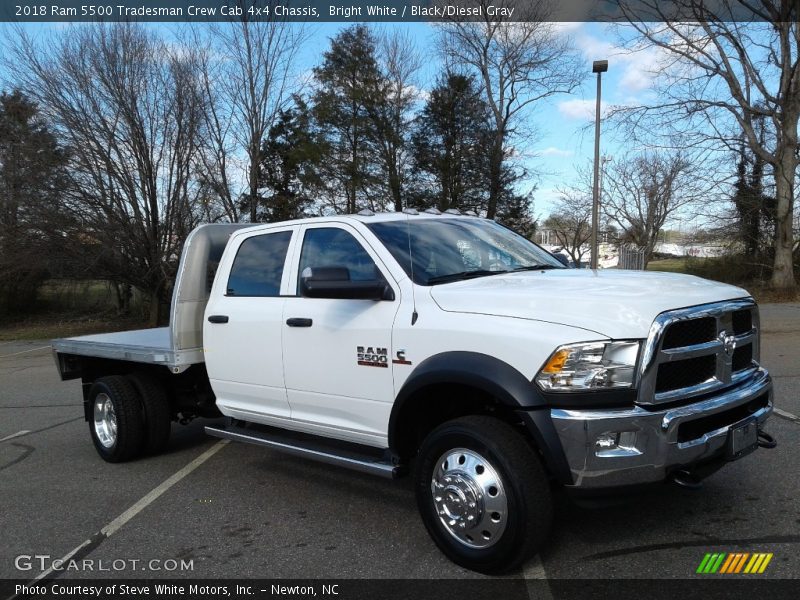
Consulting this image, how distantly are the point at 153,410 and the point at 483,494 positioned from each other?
360 cm

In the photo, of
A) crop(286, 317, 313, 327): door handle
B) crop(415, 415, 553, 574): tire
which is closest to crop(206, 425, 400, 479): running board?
crop(415, 415, 553, 574): tire

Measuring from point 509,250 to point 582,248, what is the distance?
40.7 metres

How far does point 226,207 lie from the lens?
75.2 feet

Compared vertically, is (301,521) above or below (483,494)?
below

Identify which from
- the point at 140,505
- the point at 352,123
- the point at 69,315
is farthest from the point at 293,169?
the point at 140,505

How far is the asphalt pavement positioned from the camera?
371 cm

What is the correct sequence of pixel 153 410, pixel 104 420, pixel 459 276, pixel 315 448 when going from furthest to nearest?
pixel 104 420, pixel 153 410, pixel 315 448, pixel 459 276

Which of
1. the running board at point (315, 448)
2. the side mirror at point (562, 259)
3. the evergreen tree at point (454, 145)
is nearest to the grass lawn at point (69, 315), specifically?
the evergreen tree at point (454, 145)

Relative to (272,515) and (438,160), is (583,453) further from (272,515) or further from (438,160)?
(438,160)

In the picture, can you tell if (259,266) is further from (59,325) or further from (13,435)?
(59,325)

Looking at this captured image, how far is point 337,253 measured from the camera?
4633mm

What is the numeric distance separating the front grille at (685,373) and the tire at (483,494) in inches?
29.1
